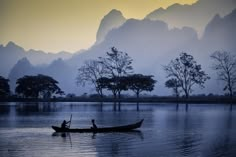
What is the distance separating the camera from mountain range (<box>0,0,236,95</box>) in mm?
100125

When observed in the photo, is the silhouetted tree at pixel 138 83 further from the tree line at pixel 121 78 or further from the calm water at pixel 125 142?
the calm water at pixel 125 142

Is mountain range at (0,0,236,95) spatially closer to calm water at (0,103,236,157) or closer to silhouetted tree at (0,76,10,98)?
silhouetted tree at (0,76,10,98)

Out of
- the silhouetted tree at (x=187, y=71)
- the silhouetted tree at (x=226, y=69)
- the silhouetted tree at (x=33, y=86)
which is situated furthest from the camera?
the silhouetted tree at (x=33, y=86)

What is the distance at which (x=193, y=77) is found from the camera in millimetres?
61000

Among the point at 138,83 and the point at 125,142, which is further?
the point at 138,83

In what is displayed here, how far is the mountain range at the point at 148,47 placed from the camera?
100125 millimetres

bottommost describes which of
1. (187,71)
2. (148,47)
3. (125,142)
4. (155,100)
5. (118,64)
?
(125,142)

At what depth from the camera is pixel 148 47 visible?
114 meters

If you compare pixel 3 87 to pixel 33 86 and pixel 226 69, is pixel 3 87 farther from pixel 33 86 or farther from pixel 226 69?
pixel 226 69

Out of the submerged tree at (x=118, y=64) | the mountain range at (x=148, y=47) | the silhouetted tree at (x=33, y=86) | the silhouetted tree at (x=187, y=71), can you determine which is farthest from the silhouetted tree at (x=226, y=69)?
the mountain range at (x=148, y=47)

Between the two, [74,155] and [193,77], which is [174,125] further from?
[193,77]

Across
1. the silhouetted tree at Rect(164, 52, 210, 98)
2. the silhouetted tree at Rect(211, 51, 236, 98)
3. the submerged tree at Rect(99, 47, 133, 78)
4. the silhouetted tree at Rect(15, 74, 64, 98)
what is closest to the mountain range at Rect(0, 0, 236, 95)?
the silhouetted tree at Rect(211, 51, 236, 98)

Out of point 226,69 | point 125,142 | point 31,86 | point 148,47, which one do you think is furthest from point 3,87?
point 148,47

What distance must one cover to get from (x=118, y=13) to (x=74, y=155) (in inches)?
4552
